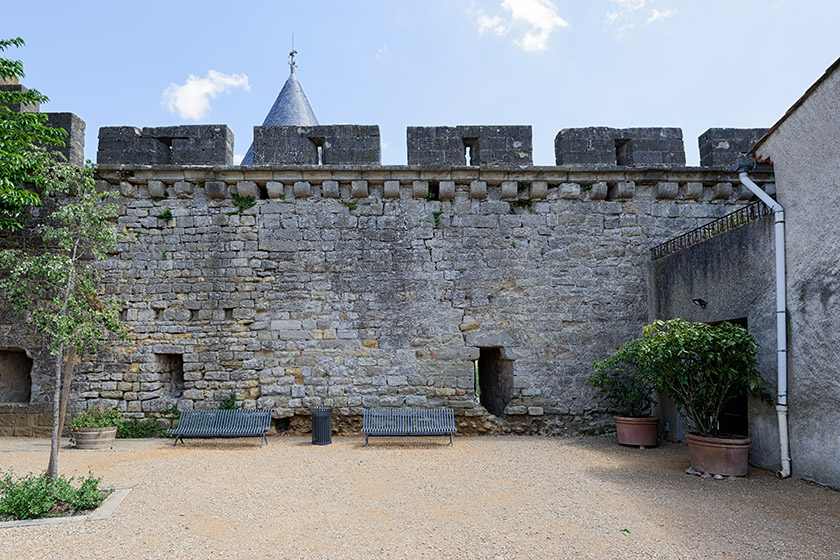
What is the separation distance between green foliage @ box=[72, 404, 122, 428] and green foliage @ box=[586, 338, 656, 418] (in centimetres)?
619

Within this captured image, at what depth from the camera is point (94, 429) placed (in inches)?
256

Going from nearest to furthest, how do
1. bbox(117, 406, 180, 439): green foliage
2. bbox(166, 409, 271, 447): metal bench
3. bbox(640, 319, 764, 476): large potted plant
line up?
bbox(640, 319, 764, 476): large potted plant, bbox(166, 409, 271, 447): metal bench, bbox(117, 406, 180, 439): green foliage

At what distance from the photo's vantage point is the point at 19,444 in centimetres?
660

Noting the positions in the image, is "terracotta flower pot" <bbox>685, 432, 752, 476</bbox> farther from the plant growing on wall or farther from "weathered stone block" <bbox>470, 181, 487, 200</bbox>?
the plant growing on wall

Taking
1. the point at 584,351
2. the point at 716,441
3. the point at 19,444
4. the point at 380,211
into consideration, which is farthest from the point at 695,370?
the point at 19,444

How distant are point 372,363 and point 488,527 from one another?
3.74 metres

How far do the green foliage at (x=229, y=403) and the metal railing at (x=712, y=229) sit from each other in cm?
607

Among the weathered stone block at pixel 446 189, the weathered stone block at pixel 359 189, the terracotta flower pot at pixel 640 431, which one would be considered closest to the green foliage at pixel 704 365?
the terracotta flower pot at pixel 640 431

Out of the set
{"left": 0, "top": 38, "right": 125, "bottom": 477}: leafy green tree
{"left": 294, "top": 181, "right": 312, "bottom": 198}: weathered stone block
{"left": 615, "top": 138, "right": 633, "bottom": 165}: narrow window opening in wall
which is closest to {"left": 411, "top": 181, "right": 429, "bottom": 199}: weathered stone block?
{"left": 294, "top": 181, "right": 312, "bottom": 198}: weathered stone block

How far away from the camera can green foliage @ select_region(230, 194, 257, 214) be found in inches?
288

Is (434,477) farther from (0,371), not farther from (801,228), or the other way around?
(0,371)

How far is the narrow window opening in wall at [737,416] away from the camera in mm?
5598

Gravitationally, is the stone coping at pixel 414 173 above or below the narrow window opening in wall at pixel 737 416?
above

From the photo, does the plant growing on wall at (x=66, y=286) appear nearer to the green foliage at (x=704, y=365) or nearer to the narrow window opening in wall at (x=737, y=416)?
the green foliage at (x=704, y=365)
